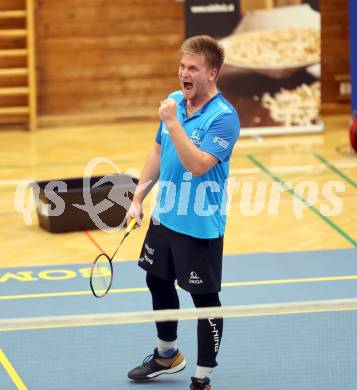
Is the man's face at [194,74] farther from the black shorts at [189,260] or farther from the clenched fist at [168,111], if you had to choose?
the black shorts at [189,260]

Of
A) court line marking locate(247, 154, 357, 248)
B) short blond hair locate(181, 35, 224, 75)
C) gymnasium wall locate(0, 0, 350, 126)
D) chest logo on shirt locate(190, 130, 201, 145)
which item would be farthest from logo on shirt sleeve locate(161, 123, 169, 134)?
gymnasium wall locate(0, 0, 350, 126)

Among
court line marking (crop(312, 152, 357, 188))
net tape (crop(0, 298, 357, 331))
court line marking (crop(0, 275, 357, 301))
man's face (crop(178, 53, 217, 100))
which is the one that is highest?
man's face (crop(178, 53, 217, 100))

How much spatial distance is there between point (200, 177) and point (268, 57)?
8405mm

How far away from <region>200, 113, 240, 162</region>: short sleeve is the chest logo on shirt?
2.1 inches

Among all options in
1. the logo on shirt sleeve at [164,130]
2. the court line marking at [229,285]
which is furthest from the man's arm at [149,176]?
the court line marking at [229,285]

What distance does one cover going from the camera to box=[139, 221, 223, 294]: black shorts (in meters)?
6.32

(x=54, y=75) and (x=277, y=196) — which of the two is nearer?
(x=277, y=196)

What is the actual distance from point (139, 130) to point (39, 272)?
6076mm

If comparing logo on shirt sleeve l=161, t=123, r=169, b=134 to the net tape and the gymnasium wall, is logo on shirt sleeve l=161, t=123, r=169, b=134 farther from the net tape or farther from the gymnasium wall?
the gymnasium wall

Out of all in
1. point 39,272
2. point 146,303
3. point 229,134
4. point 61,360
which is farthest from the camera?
point 39,272

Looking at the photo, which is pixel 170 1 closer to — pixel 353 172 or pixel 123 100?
pixel 123 100

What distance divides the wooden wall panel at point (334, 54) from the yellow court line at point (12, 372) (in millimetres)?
9868

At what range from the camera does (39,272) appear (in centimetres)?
936

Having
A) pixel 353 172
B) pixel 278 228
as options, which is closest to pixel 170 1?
pixel 353 172
